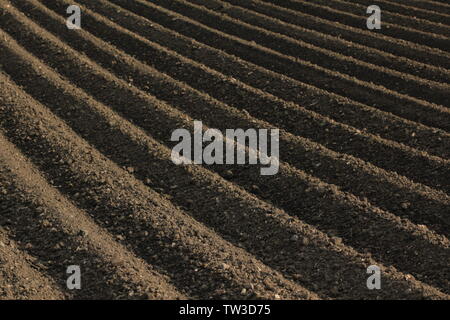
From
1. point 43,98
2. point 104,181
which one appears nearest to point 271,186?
point 104,181

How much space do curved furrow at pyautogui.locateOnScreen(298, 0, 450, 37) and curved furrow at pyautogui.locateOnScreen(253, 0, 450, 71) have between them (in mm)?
325

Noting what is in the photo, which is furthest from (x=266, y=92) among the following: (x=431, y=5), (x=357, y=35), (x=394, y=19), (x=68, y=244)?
(x=431, y=5)

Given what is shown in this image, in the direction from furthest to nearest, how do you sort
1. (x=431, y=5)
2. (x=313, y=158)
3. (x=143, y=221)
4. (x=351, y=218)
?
(x=431, y=5) → (x=313, y=158) → (x=351, y=218) → (x=143, y=221)

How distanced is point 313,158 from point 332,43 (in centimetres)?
185

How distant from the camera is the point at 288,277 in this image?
3127mm

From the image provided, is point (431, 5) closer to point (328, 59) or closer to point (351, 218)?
point (328, 59)

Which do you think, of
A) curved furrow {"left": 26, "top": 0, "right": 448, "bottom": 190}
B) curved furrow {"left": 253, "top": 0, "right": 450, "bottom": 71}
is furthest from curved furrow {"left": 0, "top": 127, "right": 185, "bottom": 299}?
curved furrow {"left": 253, "top": 0, "right": 450, "bottom": 71}

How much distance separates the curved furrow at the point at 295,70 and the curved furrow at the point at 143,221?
1878 mm

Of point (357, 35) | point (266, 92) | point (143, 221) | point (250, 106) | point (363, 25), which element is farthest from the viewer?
point (363, 25)

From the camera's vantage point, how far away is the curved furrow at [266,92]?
4.26 m

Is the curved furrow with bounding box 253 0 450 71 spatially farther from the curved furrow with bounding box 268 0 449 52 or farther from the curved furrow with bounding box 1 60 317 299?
the curved furrow with bounding box 1 60 317 299

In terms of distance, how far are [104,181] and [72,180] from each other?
0.20 m

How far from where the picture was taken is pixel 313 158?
4016mm

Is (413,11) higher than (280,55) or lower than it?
higher
